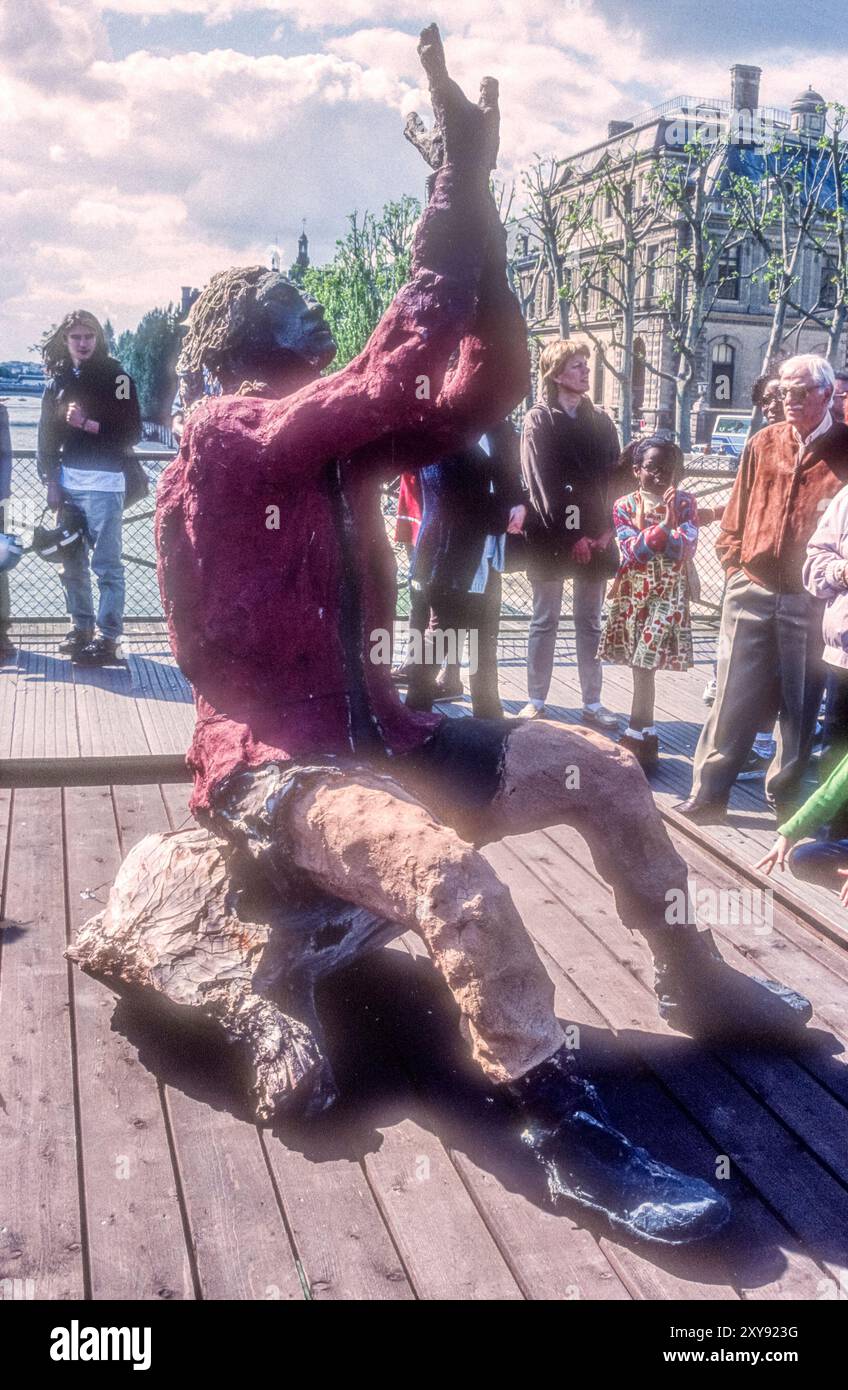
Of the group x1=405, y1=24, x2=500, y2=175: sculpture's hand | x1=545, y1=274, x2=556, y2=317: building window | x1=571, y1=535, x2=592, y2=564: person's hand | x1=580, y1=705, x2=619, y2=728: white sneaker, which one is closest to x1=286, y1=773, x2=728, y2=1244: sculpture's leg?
x1=405, y1=24, x2=500, y2=175: sculpture's hand

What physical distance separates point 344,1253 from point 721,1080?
1.13 m

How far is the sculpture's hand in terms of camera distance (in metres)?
2.51

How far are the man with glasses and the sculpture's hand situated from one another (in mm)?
2493

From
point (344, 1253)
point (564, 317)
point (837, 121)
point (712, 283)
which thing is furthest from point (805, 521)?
point (712, 283)

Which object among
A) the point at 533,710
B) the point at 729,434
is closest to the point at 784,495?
the point at 533,710

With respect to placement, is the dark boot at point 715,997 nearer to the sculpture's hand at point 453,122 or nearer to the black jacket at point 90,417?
the sculpture's hand at point 453,122

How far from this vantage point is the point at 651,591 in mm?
5977

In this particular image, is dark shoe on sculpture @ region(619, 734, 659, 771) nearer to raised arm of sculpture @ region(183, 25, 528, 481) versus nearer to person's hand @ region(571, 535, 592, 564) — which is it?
person's hand @ region(571, 535, 592, 564)

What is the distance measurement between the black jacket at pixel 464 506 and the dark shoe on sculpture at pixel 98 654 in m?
2.50

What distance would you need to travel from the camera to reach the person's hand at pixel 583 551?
247 inches

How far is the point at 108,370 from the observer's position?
7207 millimetres

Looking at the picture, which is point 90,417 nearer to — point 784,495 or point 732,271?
point 784,495

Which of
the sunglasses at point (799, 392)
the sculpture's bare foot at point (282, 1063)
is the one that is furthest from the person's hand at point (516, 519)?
the sculpture's bare foot at point (282, 1063)

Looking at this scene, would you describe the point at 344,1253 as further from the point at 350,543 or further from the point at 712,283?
the point at 712,283
